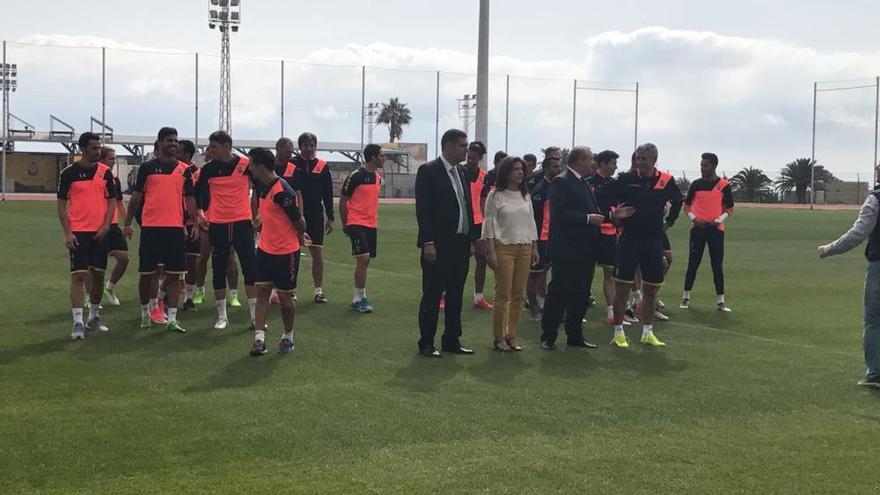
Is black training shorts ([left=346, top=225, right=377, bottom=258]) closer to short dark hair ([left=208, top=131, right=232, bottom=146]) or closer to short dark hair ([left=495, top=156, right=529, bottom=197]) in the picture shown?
short dark hair ([left=208, top=131, right=232, bottom=146])

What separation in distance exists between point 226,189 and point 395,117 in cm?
8540

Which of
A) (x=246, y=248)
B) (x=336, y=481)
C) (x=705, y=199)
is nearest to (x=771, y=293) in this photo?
(x=705, y=199)

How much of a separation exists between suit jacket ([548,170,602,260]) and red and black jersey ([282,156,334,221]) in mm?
3506

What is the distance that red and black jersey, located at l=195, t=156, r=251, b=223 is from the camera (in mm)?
8836

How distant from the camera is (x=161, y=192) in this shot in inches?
345

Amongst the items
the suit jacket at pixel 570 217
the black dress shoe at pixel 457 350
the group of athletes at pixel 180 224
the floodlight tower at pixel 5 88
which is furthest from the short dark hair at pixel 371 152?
the floodlight tower at pixel 5 88

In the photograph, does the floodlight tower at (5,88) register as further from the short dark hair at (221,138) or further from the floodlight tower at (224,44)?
the short dark hair at (221,138)

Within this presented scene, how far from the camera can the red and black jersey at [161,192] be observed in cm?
875

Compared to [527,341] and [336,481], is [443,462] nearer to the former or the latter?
[336,481]

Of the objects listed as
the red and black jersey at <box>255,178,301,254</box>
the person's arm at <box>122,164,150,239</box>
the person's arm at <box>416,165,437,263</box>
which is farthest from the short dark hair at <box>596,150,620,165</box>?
the person's arm at <box>122,164,150,239</box>

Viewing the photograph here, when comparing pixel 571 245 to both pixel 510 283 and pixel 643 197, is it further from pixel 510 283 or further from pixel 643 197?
pixel 643 197

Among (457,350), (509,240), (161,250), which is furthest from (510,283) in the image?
(161,250)

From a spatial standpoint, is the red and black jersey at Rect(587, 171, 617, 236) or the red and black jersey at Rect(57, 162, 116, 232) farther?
the red and black jersey at Rect(587, 171, 617, 236)

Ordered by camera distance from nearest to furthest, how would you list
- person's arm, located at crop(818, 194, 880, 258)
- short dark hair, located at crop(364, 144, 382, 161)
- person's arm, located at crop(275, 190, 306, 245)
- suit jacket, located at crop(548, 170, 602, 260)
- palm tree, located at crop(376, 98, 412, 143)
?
person's arm, located at crop(818, 194, 880, 258) → person's arm, located at crop(275, 190, 306, 245) → suit jacket, located at crop(548, 170, 602, 260) → short dark hair, located at crop(364, 144, 382, 161) → palm tree, located at crop(376, 98, 412, 143)
